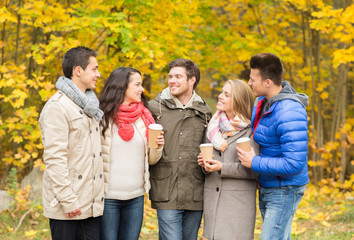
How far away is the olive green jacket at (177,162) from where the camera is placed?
3.29 meters

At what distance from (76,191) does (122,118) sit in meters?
0.70

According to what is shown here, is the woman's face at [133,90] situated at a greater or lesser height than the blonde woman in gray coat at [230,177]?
greater

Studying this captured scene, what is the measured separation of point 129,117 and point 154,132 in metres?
0.26

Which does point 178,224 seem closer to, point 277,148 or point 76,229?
point 76,229

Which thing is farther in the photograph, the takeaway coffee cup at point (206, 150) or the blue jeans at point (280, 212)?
the takeaway coffee cup at point (206, 150)

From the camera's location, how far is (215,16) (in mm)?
9219

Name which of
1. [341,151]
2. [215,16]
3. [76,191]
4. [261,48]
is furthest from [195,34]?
[76,191]

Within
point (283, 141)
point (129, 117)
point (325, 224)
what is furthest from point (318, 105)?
point (129, 117)

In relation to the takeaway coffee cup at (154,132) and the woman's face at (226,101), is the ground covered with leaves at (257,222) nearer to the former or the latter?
the takeaway coffee cup at (154,132)

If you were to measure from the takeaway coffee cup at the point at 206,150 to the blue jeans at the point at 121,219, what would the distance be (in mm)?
630

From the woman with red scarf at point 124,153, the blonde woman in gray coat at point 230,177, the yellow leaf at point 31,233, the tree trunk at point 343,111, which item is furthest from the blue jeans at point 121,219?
the tree trunk at point 343,111

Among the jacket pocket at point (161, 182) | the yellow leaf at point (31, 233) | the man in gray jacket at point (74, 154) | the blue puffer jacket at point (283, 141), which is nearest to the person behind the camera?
the man in gray jacket at point (74, 154)

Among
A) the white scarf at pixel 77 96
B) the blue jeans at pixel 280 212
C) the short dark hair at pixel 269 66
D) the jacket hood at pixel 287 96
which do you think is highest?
the short dark hair at pixel 269 66

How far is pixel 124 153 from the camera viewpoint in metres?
3.07
